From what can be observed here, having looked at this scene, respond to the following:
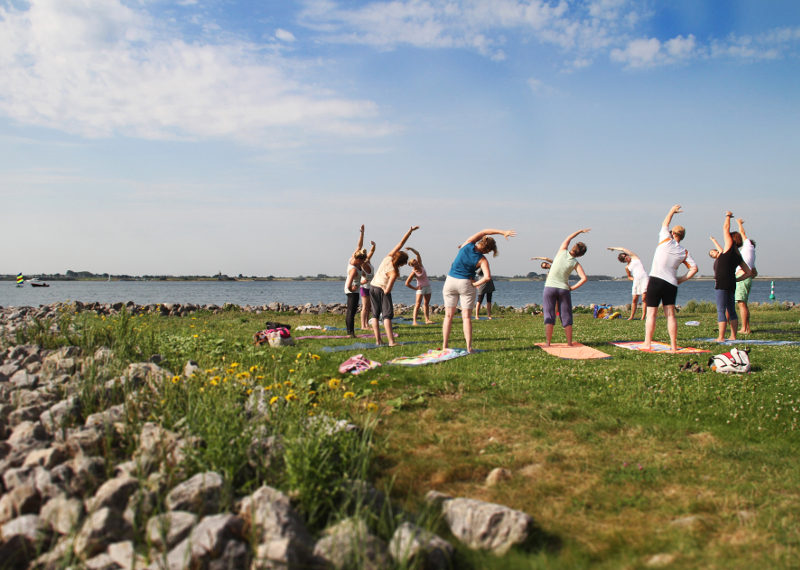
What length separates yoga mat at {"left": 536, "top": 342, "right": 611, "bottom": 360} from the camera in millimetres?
10969

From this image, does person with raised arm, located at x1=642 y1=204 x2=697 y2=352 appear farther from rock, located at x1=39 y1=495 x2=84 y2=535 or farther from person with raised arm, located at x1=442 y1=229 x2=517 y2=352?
rock, located at x1=39 y1=495 x2=84 y2=535

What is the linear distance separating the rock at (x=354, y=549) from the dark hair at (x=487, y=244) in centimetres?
793

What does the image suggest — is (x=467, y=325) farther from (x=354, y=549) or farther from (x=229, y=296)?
(x=229, y=296)

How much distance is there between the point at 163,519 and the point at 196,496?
355mm

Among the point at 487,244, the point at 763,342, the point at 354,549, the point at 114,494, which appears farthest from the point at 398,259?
the point at 354,549

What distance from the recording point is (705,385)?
802 cm

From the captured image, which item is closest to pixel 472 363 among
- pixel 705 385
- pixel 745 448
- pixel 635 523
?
pixel 705 385

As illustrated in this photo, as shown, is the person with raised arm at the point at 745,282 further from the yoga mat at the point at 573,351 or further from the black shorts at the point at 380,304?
the black shorts at the point at 380,304

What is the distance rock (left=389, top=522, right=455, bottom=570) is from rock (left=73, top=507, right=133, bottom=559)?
187 cm

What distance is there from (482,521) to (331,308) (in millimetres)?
25657

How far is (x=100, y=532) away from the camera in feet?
12.3

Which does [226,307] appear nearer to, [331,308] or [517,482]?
[331,308]

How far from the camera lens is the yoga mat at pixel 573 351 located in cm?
1097

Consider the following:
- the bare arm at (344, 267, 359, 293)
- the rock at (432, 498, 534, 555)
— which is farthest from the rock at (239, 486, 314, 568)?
the bare arm at (344, 267, 359, 293)
